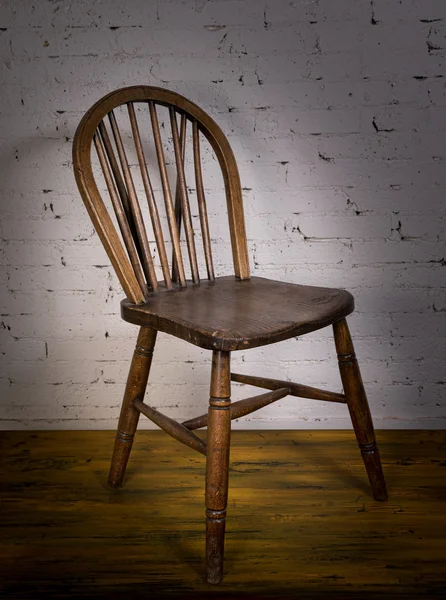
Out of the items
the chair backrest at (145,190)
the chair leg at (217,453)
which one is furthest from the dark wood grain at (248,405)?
the chair backrest at (145,190)

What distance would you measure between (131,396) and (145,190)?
19.2 inches

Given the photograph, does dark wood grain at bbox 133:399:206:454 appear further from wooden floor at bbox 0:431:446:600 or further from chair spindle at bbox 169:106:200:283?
chair spindle at bbox 169:106:200:283

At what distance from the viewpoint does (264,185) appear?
1.89 m

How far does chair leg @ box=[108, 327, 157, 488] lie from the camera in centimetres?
158

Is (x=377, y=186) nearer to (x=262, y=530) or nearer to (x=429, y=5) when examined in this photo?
(x=429, y=5)

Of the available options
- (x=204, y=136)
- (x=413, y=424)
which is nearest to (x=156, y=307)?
(x=204, y=136)

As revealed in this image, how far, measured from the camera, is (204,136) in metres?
1.83

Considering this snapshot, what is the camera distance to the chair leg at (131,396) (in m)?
1.58

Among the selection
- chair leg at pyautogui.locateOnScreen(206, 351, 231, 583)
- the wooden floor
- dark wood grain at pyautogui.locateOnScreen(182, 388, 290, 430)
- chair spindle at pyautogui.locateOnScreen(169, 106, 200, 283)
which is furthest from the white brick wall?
chair leg at pyautogui.locateOnScreen(206, 351, 231, 583)

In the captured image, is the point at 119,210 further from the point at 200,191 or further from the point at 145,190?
the point at 200,191

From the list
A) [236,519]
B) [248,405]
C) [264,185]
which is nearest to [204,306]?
Answer: [248,405]

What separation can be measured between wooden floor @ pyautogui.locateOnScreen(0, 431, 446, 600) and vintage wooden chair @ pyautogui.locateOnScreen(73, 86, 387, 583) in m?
0.09

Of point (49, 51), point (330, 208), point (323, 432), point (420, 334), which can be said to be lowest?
point (323, 432)

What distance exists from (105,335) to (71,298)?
0.15 m
